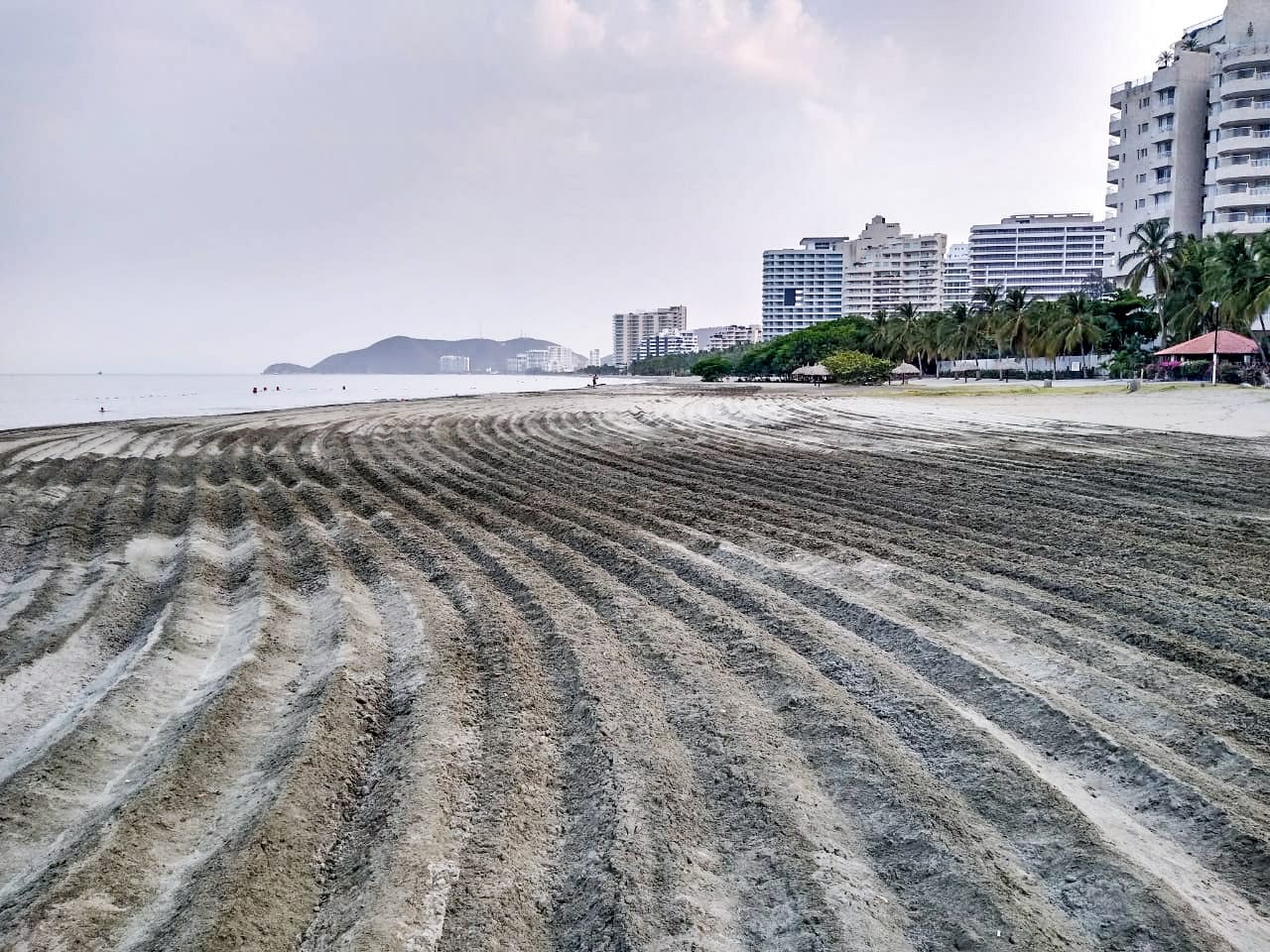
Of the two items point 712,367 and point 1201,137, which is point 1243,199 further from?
point 712,367

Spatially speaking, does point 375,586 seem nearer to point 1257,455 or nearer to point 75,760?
point 75,760

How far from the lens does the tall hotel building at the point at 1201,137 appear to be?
65875mm

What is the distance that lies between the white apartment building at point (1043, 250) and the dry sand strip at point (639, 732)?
20676 cm

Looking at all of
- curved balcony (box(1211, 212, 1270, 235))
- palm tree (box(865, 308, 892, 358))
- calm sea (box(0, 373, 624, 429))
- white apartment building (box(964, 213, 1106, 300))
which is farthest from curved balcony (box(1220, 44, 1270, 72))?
white apartment building (box(964, 213, 1106, 300))

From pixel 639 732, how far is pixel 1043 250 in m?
222

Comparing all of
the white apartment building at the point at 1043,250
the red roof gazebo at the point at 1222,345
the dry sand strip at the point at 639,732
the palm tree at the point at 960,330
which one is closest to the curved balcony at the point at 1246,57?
the palm tree at the point at 960,330

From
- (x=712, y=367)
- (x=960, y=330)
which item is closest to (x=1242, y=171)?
(x=960, y=330)

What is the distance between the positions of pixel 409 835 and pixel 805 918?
143 centimetres

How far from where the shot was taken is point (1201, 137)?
72312 mm

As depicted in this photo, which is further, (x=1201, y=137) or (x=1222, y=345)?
(x=1201, y=137)

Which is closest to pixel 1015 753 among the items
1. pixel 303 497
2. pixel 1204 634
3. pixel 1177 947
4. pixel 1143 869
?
pixel 1143 869

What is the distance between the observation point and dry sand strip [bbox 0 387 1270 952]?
265 cm

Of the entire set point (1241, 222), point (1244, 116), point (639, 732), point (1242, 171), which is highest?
point (1244, 116)

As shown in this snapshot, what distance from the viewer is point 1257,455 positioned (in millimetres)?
14242
